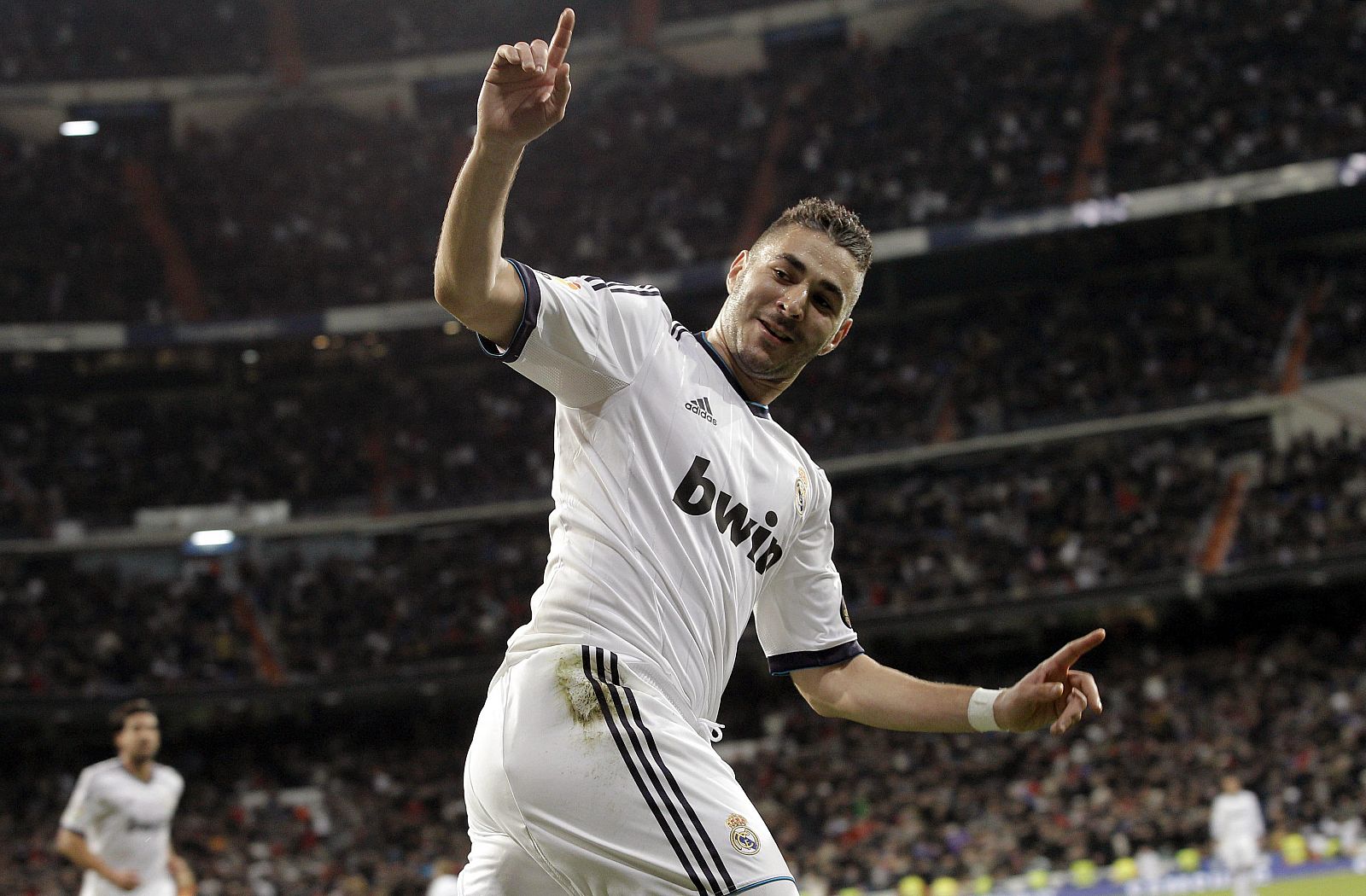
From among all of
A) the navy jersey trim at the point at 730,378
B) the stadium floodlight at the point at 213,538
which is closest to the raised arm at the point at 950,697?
the navy jersey trim at the point at 730,378

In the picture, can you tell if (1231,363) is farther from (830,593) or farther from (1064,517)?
(830,593)

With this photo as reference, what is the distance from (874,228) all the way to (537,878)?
28509 millimetres

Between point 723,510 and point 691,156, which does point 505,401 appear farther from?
point 723,510

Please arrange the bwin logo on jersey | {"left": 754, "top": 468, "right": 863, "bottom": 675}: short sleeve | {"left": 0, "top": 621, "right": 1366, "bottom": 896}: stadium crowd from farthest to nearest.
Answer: {"left": 0, "top": 621, "right": 1366, "bottom": 896}: stadium crowd
{"left": 754, "top": 468, "right": 863, "bottom": 675}: short sleeve
the bwin logo on jersey

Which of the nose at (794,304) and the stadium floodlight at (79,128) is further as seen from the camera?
the stadium floodlight at (79,128)

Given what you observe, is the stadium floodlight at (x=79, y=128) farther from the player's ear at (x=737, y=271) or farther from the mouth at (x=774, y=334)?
the mouth at (x=774, y=334)

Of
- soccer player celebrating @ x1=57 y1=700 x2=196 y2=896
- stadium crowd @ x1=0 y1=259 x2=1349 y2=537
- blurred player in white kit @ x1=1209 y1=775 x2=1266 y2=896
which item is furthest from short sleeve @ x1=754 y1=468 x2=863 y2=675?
stadium crowd @ x1=0 y1=259 x2=1349 y2=537

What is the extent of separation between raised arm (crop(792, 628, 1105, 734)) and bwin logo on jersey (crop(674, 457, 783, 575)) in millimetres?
545

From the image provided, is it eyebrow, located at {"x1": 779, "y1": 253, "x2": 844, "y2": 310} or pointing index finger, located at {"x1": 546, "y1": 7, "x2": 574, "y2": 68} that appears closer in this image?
pointing index finger, located at {"x1": 546, "y1": 7, "x2": 574, "y2": 68}

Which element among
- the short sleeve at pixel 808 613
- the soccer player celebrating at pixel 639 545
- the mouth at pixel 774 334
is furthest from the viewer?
the short sleeve at pixel 808 613

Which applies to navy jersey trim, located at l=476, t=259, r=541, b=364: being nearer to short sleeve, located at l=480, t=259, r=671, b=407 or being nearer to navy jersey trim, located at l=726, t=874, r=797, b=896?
short sleeve, located at l=480, t=259, r=671, b=407

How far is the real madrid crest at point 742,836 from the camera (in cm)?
306

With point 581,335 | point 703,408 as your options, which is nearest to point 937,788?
point 703,408

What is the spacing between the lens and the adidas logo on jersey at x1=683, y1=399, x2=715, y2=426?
3433 mm
